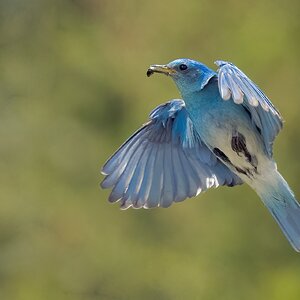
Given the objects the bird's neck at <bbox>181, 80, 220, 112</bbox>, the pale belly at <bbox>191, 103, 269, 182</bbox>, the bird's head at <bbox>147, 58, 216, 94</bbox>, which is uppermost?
the bird's head at <bbox>147, 58, 216, 94</bbox>

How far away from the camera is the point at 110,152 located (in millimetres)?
6613

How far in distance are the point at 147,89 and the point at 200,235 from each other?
1.05 meters

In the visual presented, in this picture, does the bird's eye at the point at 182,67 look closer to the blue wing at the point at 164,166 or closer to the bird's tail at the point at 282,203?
the blue wing at the point at 164,166

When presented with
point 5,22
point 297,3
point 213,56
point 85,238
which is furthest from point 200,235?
point 5,22

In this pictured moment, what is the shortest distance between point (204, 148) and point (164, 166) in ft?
0.52

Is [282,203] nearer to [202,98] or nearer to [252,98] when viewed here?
[202,98]

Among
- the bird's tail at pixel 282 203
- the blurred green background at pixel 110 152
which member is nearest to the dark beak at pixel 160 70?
the bird's tail at pixel 282 203

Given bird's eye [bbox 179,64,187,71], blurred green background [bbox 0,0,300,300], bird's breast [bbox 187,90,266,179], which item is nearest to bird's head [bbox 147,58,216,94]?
bird's eye [bbox 179,64,187,71]

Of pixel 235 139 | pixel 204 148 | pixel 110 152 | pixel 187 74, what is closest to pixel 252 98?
pixel 235 139

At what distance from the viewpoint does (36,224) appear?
21.2 ft

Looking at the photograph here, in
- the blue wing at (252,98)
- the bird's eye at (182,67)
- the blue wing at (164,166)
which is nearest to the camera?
the blue wing at (252,98)

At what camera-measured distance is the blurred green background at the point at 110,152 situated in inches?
245

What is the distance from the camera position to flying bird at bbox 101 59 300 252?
332 centimetres

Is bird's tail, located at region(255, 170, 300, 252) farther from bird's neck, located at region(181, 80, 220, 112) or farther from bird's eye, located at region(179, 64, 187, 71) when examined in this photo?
bird's eye, located at region(179, 64, 187, 71)
